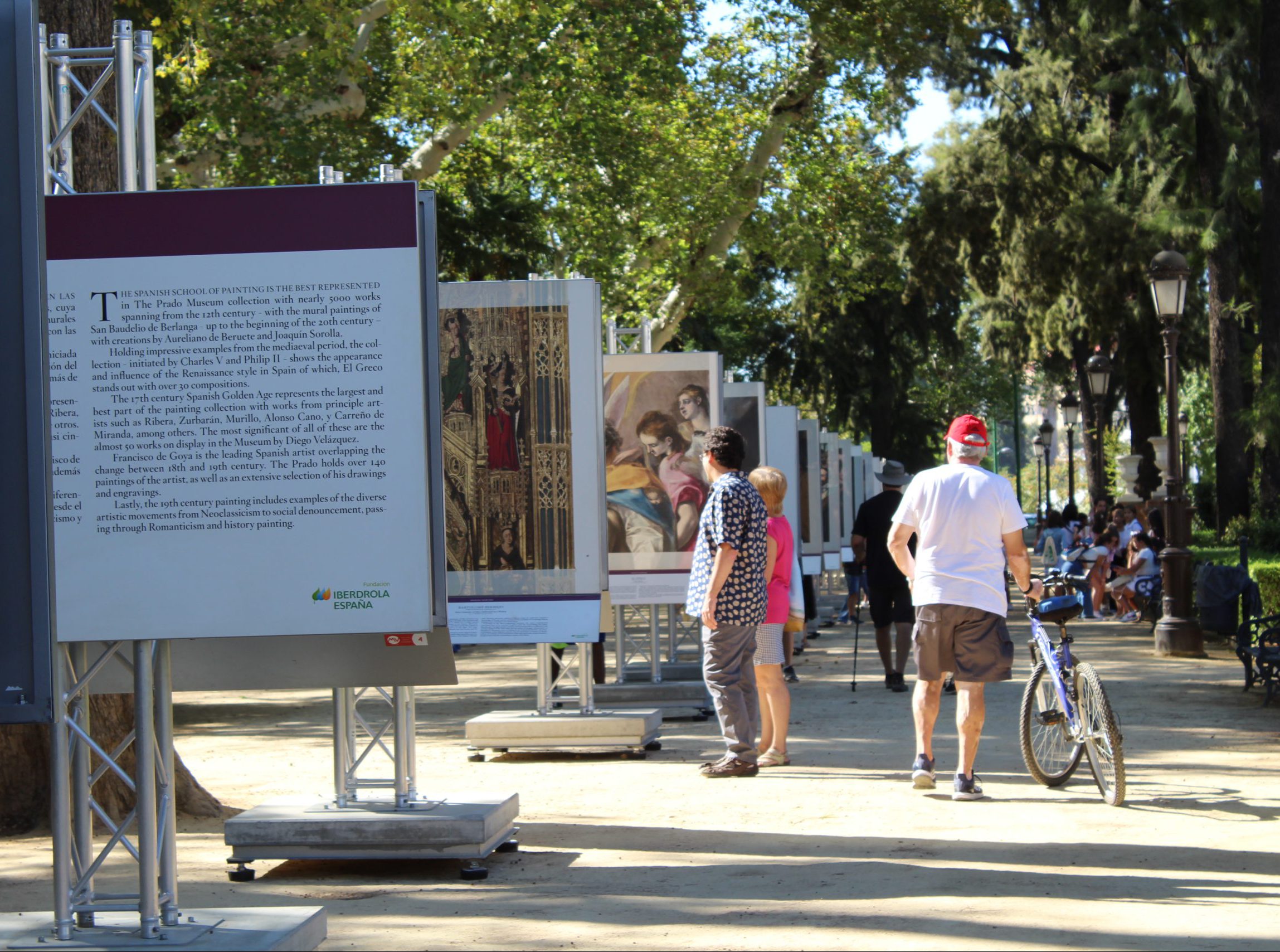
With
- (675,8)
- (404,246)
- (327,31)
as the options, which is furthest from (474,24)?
(404,246)

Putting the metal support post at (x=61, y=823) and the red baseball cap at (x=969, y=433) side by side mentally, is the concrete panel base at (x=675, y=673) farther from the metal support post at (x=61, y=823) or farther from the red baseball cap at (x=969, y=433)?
the metal support post at (x=61, y=823)

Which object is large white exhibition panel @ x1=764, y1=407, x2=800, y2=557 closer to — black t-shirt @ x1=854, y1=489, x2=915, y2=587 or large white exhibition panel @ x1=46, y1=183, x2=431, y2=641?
black t-shirt @ x1=854, y1=489, x2=915, y2=587

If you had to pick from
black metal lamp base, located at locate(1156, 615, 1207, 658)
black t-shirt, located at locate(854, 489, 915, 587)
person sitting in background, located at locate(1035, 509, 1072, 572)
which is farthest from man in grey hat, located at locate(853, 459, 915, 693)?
person sitting in background, located at locate(1035, 509, 1072, 572)

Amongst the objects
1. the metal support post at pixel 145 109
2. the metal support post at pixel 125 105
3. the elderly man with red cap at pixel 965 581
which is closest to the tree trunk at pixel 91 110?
the metal support post at pixel 145 109

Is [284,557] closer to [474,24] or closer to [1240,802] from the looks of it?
[1240,802]

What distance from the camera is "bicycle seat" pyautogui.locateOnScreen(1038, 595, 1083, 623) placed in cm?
902

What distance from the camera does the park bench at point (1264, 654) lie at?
12.4m

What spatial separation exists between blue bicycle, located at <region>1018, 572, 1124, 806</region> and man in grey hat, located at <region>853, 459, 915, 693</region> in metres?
4.74

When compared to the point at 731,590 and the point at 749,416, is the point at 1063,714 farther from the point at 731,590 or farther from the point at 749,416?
the point at 749,416

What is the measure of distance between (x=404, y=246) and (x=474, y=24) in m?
16.1

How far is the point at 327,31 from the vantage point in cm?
1812

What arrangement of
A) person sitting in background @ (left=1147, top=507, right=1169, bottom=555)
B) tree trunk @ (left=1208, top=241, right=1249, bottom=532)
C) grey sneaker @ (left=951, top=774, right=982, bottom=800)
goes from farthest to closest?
person sitting in background @ (left=1147, top=507, right=1169, bottom=555), tree trunk @ (left=1208, top=241, right=1249, bottom=532), grey sneaker @ (left=951, top=774, right=982, bottom=800)

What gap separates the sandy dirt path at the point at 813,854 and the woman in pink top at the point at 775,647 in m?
0.25

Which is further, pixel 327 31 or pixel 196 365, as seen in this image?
pixel 327 31
